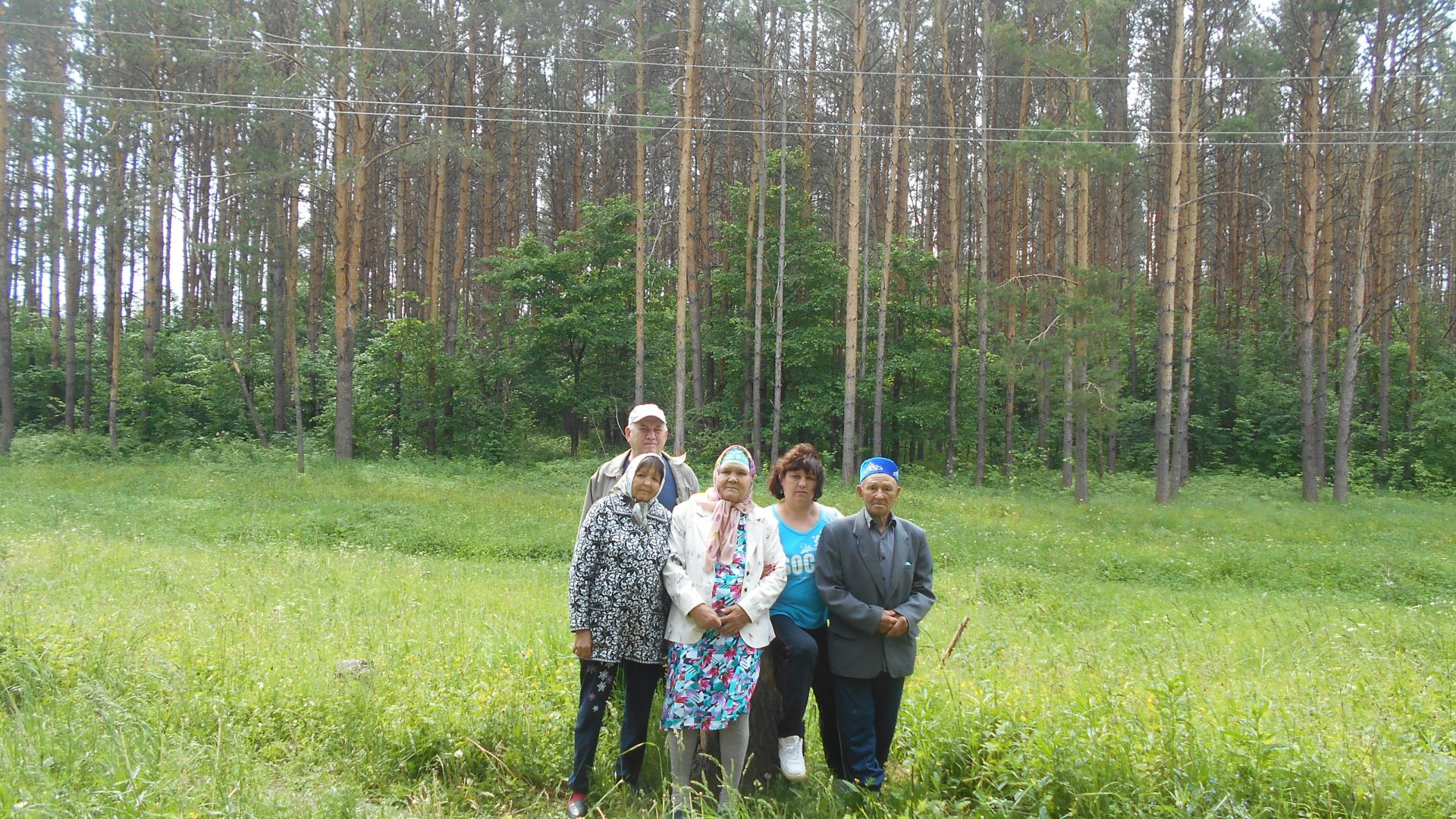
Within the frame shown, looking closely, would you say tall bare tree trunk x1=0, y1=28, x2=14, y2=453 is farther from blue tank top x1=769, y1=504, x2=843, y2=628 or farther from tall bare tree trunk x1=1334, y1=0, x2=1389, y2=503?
tall bare tree trunk x1=1334, y1=0, x2=1389, y2=503

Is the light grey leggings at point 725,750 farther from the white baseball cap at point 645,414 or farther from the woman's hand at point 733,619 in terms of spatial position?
the white baseball cap at point 645,414

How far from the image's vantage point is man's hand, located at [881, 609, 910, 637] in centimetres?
393

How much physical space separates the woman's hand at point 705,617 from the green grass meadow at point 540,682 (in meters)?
0.82

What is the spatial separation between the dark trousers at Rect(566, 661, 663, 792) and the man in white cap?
82cm

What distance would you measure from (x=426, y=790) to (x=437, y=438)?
2109 cm

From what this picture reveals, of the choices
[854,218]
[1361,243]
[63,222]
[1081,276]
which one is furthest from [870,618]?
[63,222]

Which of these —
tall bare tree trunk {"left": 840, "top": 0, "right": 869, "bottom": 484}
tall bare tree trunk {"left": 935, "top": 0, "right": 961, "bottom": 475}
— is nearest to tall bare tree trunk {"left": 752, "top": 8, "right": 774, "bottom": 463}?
tall bare tree trunk {"left": 840, "top": 0, "right": 869, "bottom": 484}

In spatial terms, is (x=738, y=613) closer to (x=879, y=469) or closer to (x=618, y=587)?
(x=618, y=587)

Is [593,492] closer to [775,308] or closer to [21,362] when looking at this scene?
[775,308]

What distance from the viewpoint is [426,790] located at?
4082 mm

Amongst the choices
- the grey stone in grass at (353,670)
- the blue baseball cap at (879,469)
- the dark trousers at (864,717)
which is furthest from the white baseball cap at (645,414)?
the grey stone in grass at (353,670)

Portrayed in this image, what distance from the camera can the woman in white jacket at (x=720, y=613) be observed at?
12.7 feet

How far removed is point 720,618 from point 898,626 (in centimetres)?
81

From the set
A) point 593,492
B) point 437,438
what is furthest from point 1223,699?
point 437,438
